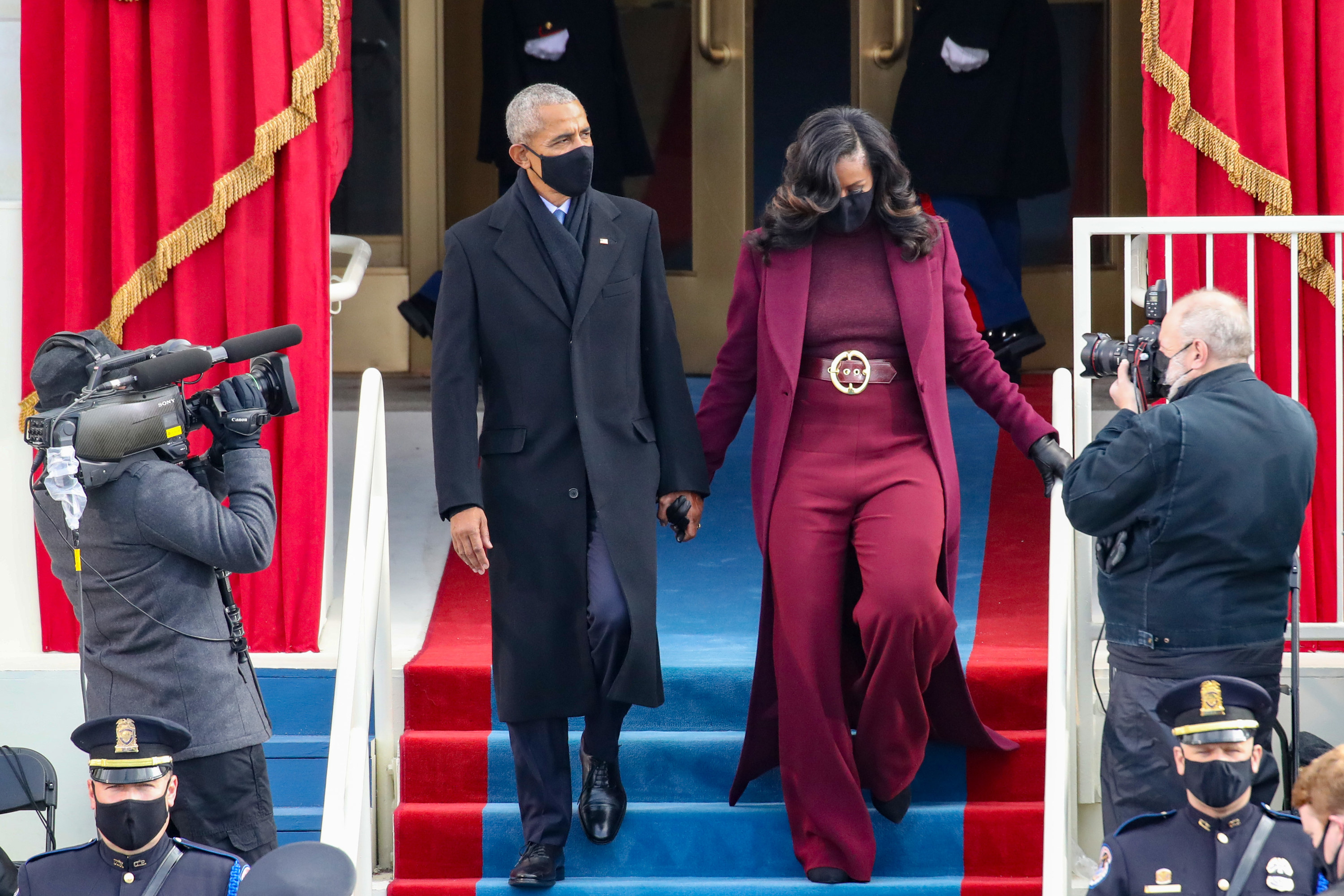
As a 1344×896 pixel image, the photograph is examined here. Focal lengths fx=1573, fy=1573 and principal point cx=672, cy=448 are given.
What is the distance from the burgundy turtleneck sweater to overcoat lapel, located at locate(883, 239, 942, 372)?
0.02m

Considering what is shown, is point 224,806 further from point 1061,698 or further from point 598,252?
point 1061,698

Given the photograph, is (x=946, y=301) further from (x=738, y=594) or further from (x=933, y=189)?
(x=933, y=189)

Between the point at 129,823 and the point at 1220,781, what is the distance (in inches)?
69.4

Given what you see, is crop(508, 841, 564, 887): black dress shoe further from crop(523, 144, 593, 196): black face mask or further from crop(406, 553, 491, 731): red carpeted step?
crop(523, 144, 593, 196): black face mask

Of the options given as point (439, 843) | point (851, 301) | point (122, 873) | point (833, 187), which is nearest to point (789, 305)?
point (851, 301)

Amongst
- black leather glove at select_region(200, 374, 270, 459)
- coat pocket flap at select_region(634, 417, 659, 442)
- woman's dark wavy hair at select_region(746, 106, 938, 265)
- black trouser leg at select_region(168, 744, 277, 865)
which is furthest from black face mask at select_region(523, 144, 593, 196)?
black trouser leg at select_region(168, 744, 277, 865)

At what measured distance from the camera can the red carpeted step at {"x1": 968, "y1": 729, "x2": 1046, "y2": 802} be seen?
3602 mm

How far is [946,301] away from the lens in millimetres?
3457

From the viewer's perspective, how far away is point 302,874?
2.25m

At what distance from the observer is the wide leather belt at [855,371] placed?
333 cm

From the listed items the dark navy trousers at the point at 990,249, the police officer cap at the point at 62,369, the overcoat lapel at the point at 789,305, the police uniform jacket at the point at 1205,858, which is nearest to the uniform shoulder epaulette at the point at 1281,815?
the police uniform jacket at the point at 1205,858

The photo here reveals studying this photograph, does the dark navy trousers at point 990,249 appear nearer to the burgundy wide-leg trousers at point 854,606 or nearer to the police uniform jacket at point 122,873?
the burgundy wide-leg trousers at point 854,606

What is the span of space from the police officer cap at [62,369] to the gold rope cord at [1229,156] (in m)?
2.61

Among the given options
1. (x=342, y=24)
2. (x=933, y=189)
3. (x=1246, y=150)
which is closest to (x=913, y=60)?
(x=933, y=189)
